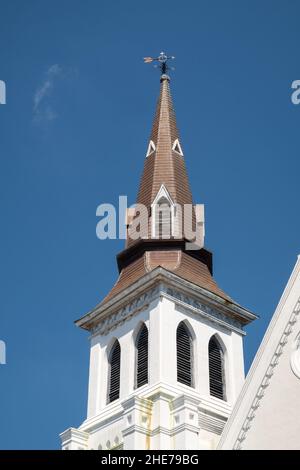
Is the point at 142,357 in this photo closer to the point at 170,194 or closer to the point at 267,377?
the point at 170,194

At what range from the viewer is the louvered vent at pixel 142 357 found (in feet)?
94.4

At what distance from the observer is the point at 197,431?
25.5 metres

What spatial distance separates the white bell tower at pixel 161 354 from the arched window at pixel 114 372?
0.12 feet

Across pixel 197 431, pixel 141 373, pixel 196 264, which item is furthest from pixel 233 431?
pixel 196 264

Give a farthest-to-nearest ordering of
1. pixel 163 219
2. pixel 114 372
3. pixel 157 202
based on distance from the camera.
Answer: pixel 157 202 < pixel 163 219 < pixel 114 372

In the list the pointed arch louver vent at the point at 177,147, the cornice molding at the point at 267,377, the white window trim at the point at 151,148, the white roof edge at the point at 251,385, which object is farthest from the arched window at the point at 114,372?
the cornice molding at the point at 267,377

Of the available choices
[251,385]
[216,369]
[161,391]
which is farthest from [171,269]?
[251,385]

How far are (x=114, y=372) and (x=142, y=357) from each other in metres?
1.57

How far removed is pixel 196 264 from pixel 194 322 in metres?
2.90

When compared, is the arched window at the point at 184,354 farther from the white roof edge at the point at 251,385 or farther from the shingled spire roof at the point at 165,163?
the white roof edge at the point at 251,385

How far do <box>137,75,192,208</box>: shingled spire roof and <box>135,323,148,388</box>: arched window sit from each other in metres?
6.16

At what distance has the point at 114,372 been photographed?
3031 centimetres
